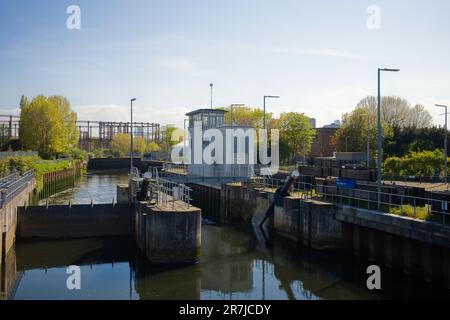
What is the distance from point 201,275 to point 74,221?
34.1 ft

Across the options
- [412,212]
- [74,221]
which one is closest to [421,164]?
[412,212]

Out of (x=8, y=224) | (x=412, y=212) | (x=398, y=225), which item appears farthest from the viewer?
(x=8, y=224)

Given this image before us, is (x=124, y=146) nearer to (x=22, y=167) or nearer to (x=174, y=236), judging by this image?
(x=22, y=167)

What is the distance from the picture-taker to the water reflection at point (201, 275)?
18.8 meters

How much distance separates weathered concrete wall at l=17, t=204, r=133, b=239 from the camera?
2689cm

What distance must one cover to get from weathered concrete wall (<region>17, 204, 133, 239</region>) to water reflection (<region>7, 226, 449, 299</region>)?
77cm

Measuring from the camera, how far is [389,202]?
2248 cm

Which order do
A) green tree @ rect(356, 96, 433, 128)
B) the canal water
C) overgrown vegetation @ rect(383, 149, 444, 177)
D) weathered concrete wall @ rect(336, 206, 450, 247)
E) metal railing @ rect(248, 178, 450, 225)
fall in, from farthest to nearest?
1. green tree @ rect(356, 96, 433, 128)
2. overgrown vegetation @ rect(383, 149, 444, 177)
3. metal railing @ rect(248, 178, 450, 225)
4. the canal water
5. weathered concrete wall @ rect(336, 206, 450, 247)

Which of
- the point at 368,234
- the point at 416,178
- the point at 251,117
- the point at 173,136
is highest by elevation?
the point at 251,117

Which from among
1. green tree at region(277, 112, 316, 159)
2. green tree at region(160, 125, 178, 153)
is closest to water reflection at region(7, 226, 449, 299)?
green tree at region(277, 112, 316, 159)

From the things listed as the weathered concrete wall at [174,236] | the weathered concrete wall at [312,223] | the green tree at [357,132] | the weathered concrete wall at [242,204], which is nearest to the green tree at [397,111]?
the green tree at [357,132]

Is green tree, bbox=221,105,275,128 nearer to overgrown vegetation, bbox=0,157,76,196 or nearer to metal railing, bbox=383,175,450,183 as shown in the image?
overgrown vegetation, bbox=0,157,76,196

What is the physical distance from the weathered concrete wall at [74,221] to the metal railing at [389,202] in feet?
37.6
